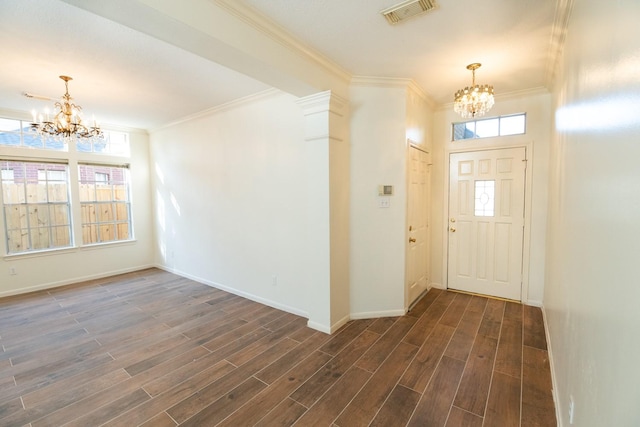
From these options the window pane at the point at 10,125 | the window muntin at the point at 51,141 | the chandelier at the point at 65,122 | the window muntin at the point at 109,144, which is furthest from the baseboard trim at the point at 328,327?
the window pane at the point at 10,125

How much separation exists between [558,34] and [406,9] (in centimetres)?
135

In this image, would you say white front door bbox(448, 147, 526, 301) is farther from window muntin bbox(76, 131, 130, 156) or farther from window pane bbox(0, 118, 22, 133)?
window pane bbox(0, 118, 22, 133)

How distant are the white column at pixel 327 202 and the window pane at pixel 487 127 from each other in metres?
2.08

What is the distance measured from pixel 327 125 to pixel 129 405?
2.93 meters

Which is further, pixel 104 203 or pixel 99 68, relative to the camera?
pixel 104 203

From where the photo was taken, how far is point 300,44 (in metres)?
2.43

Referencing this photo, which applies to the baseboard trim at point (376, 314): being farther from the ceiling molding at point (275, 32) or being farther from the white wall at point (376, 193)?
the ceiling molding at point (275, 32)

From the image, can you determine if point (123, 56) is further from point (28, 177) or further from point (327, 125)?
point (28, 177)

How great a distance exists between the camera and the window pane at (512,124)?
11.9 ft

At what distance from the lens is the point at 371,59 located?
2746 mm

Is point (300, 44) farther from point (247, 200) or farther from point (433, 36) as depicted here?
point (247, 200)

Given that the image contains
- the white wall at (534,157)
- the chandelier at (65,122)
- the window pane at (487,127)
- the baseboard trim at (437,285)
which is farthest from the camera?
the baseboard trim at (437,285)

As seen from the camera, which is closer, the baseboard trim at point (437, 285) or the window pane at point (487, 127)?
the window pane at point (487, 127)

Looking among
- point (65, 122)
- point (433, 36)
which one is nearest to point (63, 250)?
point (65, 122)
